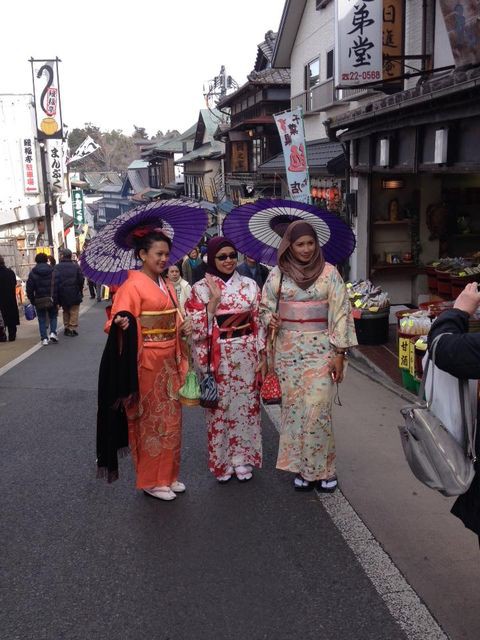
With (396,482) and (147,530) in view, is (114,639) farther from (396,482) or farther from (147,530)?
(396,482)

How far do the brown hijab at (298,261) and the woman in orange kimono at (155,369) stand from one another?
852 mm

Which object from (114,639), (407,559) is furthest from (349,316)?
→ (114,639)

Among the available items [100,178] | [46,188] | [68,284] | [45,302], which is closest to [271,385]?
[45,302]

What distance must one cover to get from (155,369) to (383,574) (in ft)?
6.82

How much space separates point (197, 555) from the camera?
12.8 ft

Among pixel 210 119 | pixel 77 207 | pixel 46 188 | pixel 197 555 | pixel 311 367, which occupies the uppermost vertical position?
pixel 210 119

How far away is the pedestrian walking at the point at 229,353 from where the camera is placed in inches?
188

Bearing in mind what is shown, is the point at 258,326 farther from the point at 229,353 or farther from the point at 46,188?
the point at 46,188

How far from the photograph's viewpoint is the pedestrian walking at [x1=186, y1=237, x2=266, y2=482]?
4.78 meters

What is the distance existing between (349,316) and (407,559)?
5.55 feet

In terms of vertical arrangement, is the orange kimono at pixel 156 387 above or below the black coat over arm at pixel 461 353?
below

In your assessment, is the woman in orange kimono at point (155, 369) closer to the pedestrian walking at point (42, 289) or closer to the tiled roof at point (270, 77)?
the pedestrian walking at point (42, 289)

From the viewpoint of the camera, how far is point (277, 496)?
4.71 m

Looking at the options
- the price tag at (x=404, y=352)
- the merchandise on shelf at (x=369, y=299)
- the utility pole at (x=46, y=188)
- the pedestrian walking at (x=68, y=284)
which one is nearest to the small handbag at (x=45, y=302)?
the pedestrian walking at (x=68, y=284)
